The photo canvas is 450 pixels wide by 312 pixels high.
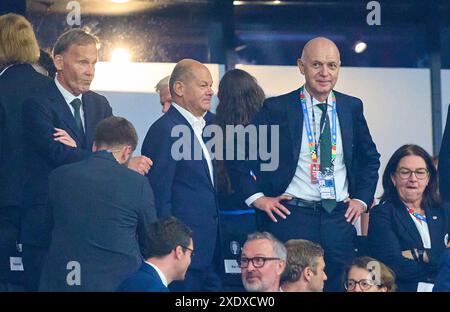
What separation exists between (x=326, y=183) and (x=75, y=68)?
1.50 metres

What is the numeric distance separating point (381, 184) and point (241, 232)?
0.95 meters

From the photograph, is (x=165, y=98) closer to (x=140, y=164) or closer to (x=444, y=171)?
(x=140, y=164)

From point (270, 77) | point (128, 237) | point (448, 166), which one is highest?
point (270, 77)

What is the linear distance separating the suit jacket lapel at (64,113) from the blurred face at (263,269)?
1106 millimetres

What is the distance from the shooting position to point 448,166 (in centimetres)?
615

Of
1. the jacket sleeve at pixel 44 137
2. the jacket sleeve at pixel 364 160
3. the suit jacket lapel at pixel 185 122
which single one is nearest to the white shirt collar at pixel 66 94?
the jacket sleeve at pixel 44 137

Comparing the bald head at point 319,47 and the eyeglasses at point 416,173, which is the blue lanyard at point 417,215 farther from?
the bald head at point 319,47

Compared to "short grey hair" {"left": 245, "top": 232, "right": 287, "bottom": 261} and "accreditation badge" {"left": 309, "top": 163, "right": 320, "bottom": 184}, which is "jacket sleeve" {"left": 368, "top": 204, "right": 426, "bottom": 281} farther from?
"short grey hair" {"left": 245, "top": 232, "right": 287, "bottom": 261}

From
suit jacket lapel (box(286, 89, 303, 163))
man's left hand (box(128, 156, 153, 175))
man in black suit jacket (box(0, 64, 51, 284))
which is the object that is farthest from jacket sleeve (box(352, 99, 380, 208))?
man in black suit jacket (box(0, 64, 51, 284))

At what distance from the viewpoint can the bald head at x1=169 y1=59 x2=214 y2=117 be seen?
604cm

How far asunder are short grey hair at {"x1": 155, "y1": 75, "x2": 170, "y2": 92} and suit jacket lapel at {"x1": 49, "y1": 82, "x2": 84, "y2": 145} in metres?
0.68
